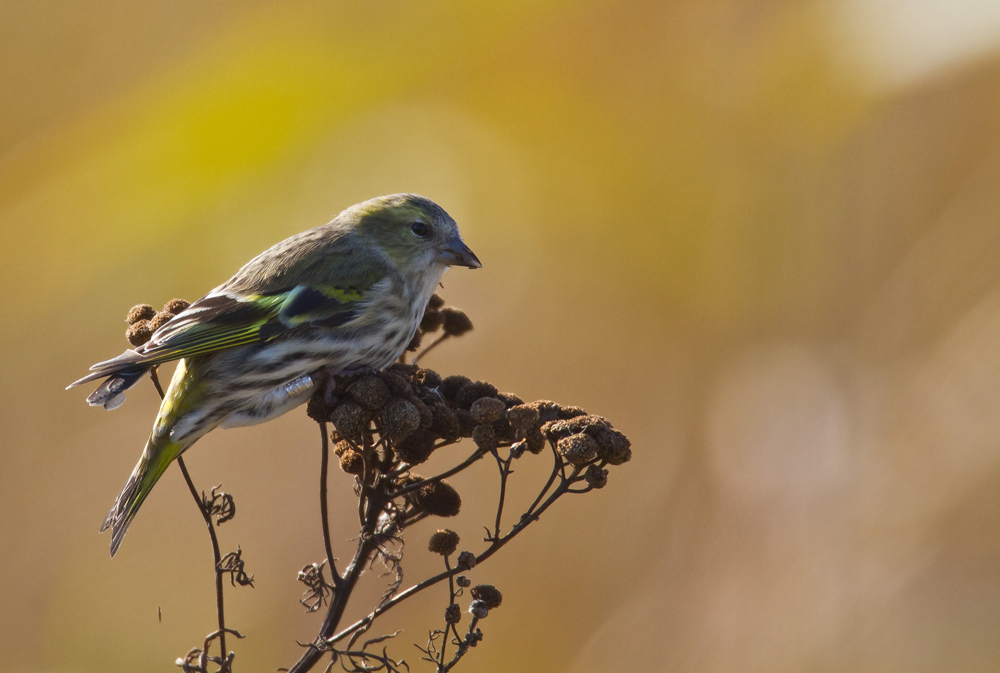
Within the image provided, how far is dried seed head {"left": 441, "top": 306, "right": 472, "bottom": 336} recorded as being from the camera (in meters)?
2.62

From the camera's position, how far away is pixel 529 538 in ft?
16.9

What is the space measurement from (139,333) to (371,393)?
84 centimetres

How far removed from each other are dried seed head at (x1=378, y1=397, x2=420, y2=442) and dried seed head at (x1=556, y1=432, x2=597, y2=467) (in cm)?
34

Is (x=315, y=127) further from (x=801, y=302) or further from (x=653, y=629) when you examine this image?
(x=653, y=629)

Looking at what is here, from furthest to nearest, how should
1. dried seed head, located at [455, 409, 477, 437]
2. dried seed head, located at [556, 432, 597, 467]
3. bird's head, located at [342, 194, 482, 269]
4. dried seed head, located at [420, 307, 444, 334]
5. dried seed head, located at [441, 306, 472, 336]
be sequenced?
bird's head, located at [342, 194, 482, 269], dried seed head, located at [420, 307, 444, 334], dried seed head, located at [441, 306, 472, 336], dried seed head, located at [455, 409, 477, 437], dried seed head, located at [556, 432, 597, 467]

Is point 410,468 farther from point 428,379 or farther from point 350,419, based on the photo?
point 428,379

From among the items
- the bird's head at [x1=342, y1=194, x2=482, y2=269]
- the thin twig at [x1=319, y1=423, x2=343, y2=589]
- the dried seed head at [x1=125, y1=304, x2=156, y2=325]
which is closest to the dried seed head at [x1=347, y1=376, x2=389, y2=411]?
the thin twig at [x1=319, y1=423, x2=343, y2=589]

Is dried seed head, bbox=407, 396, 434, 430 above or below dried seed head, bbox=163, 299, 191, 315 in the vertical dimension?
below

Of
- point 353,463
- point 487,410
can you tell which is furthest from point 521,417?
point 353,463

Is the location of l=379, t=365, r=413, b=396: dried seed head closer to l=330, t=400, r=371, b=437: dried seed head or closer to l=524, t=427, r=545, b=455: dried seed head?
l=330, t=400, r=371, b=437: dried seed head

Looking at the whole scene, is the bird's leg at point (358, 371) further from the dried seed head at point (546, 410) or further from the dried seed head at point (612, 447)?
the dried seed head at point (612, 447)

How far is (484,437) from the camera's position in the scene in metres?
1.93

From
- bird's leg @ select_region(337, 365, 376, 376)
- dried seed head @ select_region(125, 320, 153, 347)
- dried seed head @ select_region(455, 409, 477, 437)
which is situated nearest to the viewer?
dried seed head @ select_region(455, 409, 477, 437)

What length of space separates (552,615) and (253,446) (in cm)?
203
